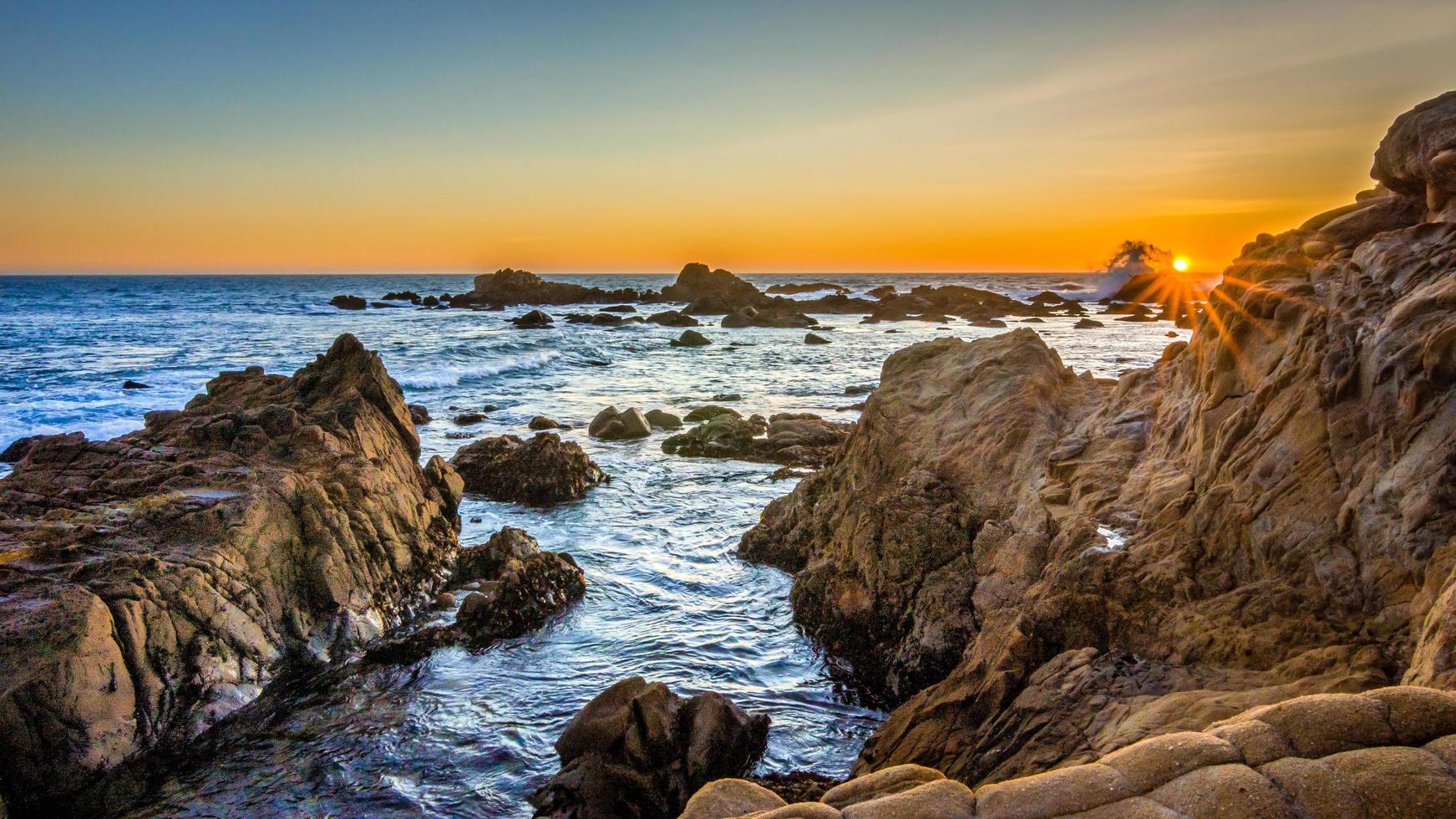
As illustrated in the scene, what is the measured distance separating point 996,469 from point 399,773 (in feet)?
21.0

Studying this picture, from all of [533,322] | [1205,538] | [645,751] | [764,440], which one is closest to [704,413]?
[764,440]

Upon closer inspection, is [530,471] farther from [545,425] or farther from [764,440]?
[545,425]

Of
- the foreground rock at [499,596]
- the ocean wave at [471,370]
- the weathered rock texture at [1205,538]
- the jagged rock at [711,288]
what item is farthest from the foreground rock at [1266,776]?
the jagged rock at [711,288]

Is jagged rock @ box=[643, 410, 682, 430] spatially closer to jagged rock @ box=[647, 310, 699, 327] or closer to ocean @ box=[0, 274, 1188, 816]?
ocean @ box=[0, 274, 1188, 816]

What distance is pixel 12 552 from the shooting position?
7113 millimetres

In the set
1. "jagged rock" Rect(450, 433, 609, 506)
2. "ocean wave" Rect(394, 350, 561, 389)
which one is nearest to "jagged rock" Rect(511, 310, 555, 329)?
"ocean wave" Rect(394, 350, 561, 389)

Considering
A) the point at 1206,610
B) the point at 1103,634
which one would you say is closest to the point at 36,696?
the point at 1103,634

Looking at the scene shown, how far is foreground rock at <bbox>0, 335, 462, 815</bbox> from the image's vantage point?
6.11 m

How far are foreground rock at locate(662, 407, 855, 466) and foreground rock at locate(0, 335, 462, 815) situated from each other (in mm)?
6934

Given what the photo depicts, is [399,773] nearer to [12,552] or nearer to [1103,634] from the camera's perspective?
[12,552]

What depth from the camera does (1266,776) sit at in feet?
10.1

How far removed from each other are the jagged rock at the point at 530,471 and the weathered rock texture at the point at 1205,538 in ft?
25.4

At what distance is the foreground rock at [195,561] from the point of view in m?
6.11

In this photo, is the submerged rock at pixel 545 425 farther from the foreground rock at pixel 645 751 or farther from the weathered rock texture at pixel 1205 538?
the foreground rock at pixel 645 751
